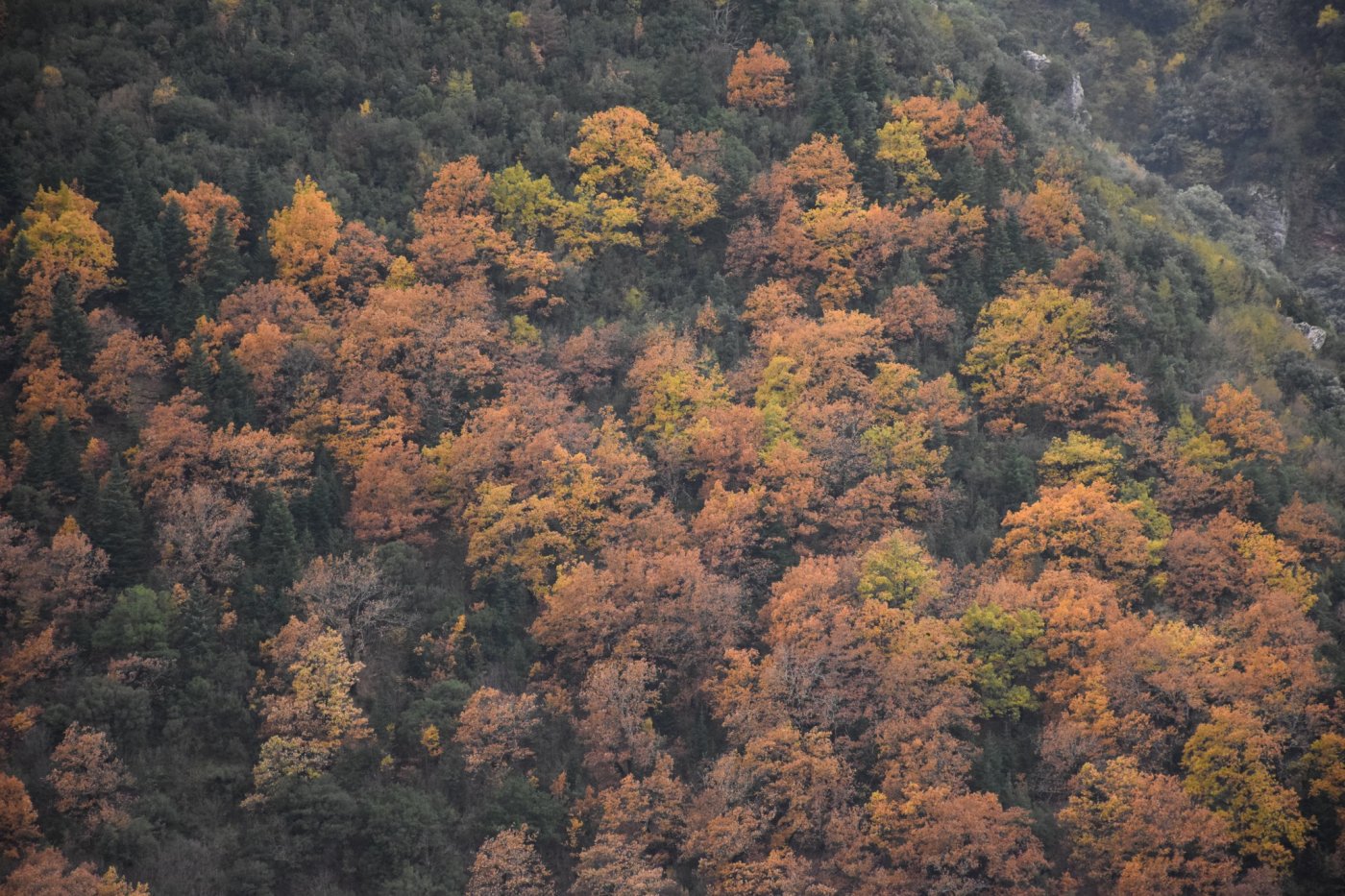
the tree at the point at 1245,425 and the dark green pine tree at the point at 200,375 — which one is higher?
the tree at the point at 1245,425

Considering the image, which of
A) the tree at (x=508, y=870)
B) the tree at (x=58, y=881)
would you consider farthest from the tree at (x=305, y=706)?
the tree at (x=508, y=870)

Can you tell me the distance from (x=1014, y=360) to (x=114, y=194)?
57.0 meters

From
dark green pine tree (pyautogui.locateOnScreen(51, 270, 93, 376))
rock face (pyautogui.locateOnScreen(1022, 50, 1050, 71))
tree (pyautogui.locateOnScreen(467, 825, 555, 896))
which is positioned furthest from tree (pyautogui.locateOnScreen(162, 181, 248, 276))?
rock face (pyautogui.locateOnScreen(1022, 50, 1050, 71))

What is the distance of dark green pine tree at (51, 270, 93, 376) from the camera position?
74.8m

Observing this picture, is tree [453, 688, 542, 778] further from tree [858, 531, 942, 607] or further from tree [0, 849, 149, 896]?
tree [858, 531, 942, 607]

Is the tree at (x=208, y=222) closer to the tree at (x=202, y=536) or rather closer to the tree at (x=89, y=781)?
the tree at (x=202, y=536)

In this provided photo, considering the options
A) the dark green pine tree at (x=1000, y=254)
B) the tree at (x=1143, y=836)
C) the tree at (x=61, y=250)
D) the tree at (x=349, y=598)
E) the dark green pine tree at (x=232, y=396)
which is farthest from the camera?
the dark green pine tree at (x=1000, y=254)

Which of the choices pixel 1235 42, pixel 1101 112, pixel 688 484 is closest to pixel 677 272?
pixel 688 484

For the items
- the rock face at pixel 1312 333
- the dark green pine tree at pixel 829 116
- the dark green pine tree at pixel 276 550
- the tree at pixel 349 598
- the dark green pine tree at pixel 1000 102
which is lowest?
the tree at pixel 349 598

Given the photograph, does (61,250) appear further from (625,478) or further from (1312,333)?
(1312,333)

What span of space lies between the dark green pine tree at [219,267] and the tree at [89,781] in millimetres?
29484

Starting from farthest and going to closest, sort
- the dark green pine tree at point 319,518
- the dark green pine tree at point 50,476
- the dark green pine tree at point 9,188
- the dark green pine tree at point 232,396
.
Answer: the dark green pine tree at point 9,188 → the dark green pine tree at point 232,396 → the dark green pine tree at point 319,518 → the dark green pine tree at point 50,476

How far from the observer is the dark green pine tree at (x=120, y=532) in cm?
6775

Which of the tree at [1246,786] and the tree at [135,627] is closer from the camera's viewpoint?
the tree at [135,627]
